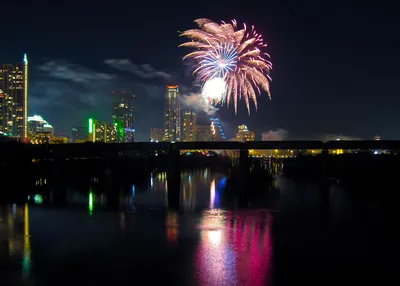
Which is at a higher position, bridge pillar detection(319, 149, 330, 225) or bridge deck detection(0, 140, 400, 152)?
bridge deck detection(0, 140, 400, 152)

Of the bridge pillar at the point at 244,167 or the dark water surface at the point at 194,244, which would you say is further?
the bridge pillar at the point at 244,167

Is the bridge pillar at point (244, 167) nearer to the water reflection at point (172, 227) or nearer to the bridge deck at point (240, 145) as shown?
the bridge deck at point (240, 145)

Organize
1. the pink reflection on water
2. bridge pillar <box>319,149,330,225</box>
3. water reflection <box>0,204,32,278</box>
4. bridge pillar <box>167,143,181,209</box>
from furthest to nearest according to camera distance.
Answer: bridge pillar <box>167,143,181,209</box>
bridge pillar <box>319,149,330,225</box>
water reflection <box>0,204,32,278</box>
the pink reflection on water

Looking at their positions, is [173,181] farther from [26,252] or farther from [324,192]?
[26,252]

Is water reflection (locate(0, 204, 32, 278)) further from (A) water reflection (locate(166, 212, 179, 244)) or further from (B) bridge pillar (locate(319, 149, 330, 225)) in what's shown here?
(B) bridge pillar (locate(319, 149, 330, 225))

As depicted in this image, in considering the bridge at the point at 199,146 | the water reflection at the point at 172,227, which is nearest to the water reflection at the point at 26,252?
the water reflection at the point at 172,227

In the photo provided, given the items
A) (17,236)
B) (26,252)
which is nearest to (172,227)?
(17,236)

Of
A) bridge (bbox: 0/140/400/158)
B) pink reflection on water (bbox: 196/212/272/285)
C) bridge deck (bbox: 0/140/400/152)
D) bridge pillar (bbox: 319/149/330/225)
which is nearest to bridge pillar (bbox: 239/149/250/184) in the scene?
bridge (bbox: 0/140/400/158)

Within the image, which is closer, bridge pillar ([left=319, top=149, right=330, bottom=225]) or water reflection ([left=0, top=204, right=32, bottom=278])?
water reflection ([left=0, top=204, right=32, bottom=278])
